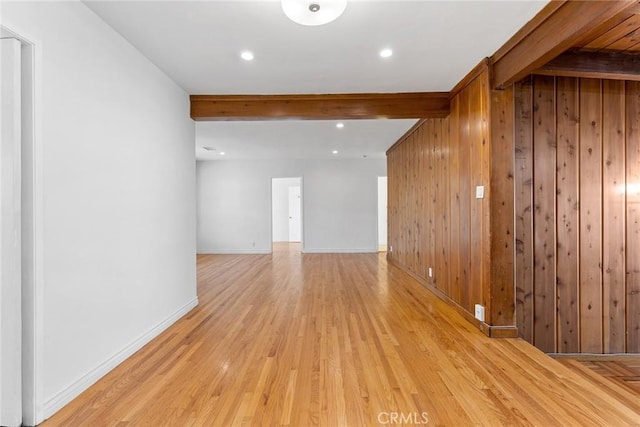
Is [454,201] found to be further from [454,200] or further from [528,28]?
[528,28]

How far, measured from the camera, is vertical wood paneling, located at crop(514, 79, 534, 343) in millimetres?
2641

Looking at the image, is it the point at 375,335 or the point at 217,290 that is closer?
the point at 375,335

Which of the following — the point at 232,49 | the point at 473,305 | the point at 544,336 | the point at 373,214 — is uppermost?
the point at 232,49

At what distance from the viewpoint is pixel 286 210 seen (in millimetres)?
10531

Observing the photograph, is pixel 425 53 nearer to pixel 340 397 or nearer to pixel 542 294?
pixel 542 294

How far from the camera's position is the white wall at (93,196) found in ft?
5.27

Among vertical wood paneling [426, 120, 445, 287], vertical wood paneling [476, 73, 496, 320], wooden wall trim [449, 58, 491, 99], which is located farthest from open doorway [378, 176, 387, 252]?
vertical wood paneling [476, 73, 496, 320]

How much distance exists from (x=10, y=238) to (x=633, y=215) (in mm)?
4813

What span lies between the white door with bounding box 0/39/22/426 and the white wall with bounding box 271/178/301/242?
894 cm

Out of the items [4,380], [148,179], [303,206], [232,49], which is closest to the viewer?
[4,380]

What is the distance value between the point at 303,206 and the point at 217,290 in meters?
3.93

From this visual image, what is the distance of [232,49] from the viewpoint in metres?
2.42

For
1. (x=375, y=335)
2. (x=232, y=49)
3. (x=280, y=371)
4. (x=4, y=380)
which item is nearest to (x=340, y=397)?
(x=280, y=371)

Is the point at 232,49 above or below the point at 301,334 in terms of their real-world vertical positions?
above
